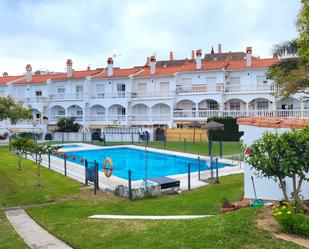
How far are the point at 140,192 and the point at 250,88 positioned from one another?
31156 millimetres

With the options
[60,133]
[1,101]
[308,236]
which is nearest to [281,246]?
[308,236]

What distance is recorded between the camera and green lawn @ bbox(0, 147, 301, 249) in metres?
6.58

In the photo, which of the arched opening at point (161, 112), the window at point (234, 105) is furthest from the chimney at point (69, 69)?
the window at point (234, 105)

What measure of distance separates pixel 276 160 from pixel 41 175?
14935mm

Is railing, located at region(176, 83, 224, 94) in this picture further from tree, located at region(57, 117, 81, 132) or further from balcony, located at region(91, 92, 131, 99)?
tree, located at region(57, 117, 81, 132)

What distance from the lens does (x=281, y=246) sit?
19.6 ft

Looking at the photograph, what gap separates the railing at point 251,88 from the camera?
40750mm

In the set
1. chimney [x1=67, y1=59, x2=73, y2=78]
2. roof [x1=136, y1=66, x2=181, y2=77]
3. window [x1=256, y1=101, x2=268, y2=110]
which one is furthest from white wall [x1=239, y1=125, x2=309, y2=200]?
chimney [x1=67, y1=59, x2=73, y2=78]

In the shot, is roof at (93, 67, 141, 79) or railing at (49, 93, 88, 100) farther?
railing at (49, 93, 88, 100)

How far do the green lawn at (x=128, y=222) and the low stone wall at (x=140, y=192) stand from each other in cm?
31

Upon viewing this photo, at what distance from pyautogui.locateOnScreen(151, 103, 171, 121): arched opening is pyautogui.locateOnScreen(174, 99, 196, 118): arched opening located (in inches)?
46.2

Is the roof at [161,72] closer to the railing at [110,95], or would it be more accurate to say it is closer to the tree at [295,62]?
the railing at [110,95]

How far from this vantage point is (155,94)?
47781 millimetres

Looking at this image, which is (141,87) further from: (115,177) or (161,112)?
(115,177)
